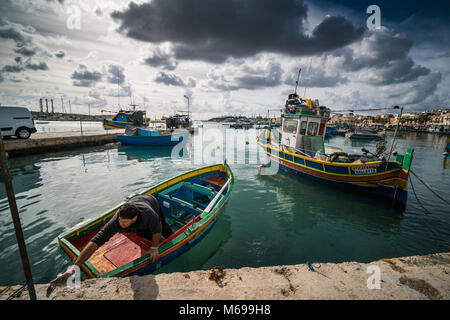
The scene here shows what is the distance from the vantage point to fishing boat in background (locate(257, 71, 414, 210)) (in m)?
7.96

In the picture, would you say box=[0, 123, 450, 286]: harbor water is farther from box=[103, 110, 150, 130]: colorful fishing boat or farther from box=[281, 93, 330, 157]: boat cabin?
box=[103, 110, 150, 130]: colorful fishing boat

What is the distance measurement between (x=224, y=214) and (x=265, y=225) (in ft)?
5.70

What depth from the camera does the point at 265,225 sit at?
21.9 ft

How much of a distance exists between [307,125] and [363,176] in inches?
200

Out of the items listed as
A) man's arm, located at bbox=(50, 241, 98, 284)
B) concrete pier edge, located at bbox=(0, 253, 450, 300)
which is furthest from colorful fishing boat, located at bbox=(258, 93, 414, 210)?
man's arm, located at bbox=(50, 241, 98, 284)

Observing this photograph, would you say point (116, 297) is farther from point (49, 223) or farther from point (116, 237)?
point (49, 223)

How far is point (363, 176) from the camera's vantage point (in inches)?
348

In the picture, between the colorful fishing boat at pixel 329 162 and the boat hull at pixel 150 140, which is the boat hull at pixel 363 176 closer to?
the colorful fishing boat at pixel 329 162

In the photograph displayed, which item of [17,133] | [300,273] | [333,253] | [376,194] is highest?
[17,133]

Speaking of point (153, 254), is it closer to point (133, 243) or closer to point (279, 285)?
point (133, 243)

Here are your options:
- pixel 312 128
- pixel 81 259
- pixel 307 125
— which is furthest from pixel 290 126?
pixel 81 259

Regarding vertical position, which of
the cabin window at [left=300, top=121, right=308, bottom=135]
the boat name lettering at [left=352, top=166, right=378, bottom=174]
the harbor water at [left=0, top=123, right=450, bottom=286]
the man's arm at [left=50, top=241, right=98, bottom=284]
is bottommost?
the harbor water at [left=0, top=123, right=450, bottom=286]

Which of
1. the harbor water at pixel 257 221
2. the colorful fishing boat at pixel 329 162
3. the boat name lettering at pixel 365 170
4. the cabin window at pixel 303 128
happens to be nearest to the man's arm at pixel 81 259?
the harbor water at pixel 257 221
